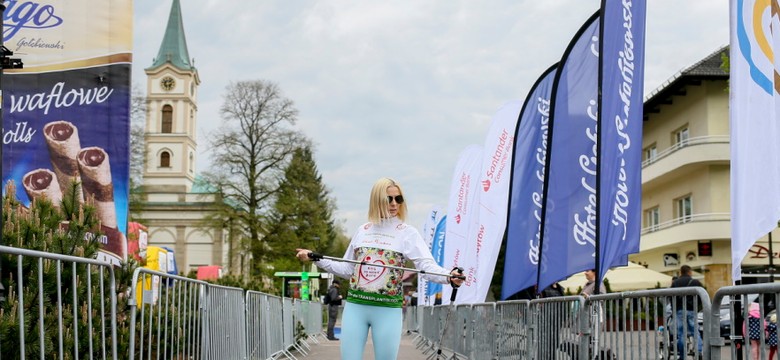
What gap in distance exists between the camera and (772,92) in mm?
6648

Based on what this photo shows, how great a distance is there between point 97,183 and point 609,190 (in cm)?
569

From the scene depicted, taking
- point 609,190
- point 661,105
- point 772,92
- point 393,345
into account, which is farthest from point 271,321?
point 661,105

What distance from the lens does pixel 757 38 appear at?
680 cm

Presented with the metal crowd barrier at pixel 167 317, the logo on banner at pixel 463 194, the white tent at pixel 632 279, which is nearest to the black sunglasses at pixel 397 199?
the metal crowd barrier at pixel 167 317

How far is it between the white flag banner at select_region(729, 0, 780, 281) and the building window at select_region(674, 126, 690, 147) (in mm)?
36283

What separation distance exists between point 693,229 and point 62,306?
38220mm

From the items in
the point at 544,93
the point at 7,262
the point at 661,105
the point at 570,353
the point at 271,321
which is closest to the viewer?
the point at 7,262

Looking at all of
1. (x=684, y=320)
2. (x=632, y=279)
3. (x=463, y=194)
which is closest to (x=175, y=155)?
(x=632, y=279)

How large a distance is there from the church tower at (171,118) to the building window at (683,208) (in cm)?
6503

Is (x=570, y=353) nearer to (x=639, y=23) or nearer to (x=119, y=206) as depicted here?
(x=639, y=23)

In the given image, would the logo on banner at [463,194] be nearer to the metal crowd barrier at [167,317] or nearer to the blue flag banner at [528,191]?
the blue flag banner at [528,191]

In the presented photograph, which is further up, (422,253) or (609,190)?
(609,190)

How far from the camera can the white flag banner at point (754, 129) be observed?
6.48 metres

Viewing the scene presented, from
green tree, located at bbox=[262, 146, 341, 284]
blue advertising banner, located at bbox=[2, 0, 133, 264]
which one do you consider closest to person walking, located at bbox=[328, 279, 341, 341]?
blue advertising banner, located at bbox=[2, 0, 133, 264]
